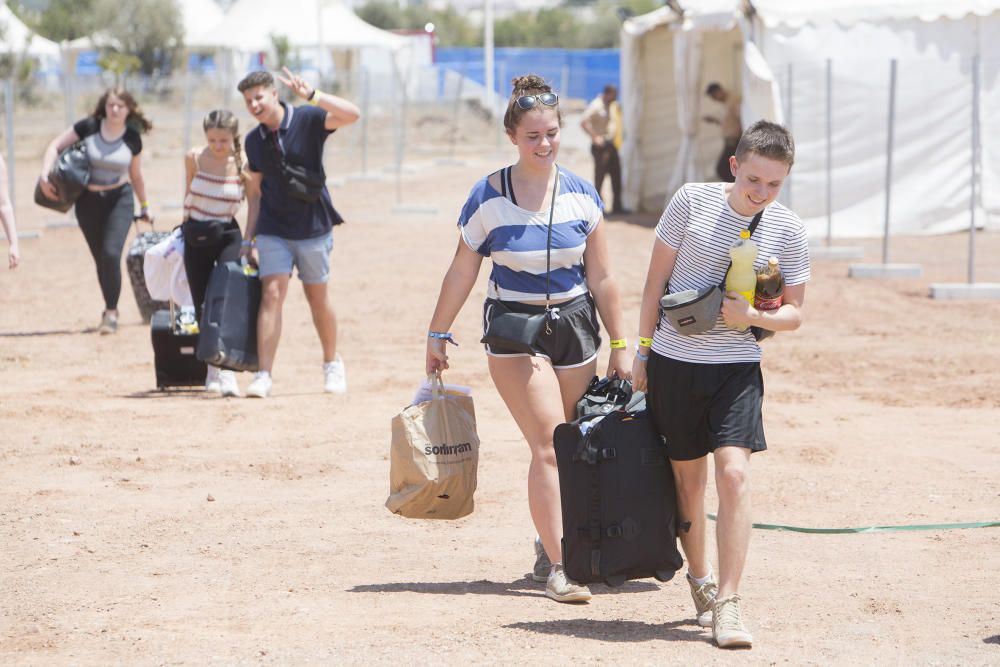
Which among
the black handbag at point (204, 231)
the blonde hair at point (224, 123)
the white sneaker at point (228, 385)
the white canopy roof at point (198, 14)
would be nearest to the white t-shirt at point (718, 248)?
the blonde hair at point (224, 123)

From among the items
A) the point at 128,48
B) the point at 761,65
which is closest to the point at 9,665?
the point at 761,65

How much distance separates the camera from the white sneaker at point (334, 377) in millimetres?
9320

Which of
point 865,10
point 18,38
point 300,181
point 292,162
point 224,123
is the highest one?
point 18,38

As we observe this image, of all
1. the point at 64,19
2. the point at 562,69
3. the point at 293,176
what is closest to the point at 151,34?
the point at 64,19

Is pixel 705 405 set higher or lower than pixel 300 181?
lower

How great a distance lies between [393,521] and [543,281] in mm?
1748

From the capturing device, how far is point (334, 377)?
9328mm

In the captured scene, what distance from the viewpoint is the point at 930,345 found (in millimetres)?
11383

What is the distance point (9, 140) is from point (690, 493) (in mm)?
18221

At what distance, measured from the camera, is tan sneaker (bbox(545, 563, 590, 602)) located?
16.6 feet

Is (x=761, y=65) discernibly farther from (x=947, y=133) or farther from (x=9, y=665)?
(x=9, y=665)

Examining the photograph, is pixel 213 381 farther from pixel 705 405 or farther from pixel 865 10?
pixel 865 10

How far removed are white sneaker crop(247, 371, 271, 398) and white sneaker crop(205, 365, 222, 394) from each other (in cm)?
37

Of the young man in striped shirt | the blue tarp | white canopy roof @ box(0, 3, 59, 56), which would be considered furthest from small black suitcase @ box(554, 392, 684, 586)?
white canopy roof @ box(0, 3, 59, 56)
